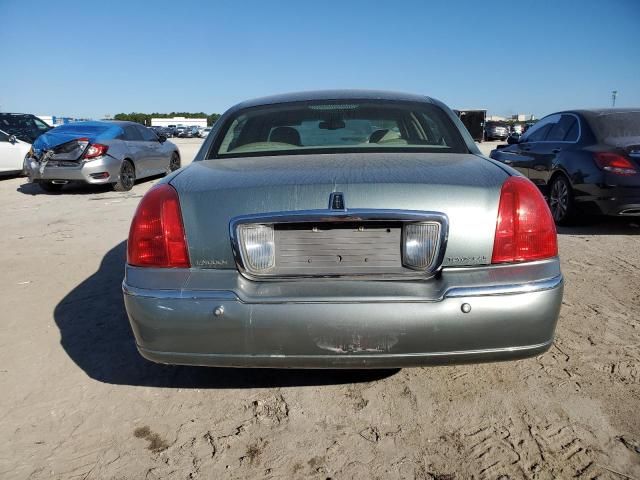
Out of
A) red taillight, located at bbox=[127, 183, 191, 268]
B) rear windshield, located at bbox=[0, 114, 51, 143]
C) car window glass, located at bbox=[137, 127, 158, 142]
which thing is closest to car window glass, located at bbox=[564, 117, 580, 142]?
red taillight, located at bbox=[127, 183, 191, 268]

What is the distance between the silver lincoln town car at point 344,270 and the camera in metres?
1.96

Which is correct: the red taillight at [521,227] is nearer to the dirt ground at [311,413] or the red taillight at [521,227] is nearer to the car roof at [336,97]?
the dirt ground at [311,413]

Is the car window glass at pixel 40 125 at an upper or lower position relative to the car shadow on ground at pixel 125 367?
upper

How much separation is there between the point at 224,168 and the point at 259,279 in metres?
0.64

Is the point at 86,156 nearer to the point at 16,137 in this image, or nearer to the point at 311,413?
the point at 16,137

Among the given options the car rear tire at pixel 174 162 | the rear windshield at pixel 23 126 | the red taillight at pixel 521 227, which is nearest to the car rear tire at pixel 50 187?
the car rear tire at pixel 174 162

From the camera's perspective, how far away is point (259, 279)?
205 centimetres

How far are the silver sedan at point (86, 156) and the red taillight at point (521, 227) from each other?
9.08 meters

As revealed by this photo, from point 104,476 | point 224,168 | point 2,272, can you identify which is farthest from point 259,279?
point 2,272

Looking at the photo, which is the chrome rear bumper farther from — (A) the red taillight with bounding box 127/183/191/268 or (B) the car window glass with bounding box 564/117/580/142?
(B) the car window glass with bounding box 564/117/580/142

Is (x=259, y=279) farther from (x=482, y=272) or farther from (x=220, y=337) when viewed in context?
(x=482, y=272)

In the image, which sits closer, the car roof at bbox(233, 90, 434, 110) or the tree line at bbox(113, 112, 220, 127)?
the car roof at bbox(233, 90, 434, 110)

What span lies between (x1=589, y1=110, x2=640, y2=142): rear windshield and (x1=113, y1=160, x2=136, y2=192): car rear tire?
822cm

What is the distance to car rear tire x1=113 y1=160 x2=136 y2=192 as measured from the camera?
10133 mm
